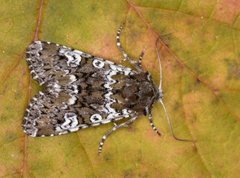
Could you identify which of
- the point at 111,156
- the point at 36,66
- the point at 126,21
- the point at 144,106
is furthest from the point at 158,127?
the point at 36,66

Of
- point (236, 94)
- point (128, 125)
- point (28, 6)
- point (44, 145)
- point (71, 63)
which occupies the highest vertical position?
point (28, 6)

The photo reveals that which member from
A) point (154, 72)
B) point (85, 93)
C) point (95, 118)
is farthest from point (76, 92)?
Answer: point (154, 72)

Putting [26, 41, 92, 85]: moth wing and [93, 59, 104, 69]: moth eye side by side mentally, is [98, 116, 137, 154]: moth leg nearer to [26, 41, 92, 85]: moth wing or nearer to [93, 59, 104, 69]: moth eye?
[93, 59, 104, 69]: moth eye

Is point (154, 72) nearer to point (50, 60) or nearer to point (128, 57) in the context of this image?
point (128, 57)

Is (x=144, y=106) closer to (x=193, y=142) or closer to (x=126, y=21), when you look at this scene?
(x=193, y=142)

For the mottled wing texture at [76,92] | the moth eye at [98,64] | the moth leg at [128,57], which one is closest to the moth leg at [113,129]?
the mottled wing texture at [76,92]

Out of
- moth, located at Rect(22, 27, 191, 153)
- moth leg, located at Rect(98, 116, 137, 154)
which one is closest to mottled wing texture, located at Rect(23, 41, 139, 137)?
moth, located at Rect(22, 27, 191, 153)

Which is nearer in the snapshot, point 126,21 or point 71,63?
point 126,21
